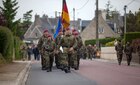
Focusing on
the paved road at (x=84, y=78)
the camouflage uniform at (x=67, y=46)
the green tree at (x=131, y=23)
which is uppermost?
the green tree at (x=131, y=23)

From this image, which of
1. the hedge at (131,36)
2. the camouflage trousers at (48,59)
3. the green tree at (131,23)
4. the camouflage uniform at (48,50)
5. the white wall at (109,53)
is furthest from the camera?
the green tree at (131,23)

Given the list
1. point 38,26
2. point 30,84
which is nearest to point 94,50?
point 30,84

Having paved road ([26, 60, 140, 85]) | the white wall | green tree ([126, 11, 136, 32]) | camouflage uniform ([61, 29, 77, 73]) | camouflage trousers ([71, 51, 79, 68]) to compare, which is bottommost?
the white wall

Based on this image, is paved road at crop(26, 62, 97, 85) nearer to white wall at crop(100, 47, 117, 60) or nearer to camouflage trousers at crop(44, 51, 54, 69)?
camouflage trousers at crop(44, 51, 54, 69)

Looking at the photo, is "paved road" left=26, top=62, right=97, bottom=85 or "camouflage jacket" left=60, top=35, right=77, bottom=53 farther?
"camouflage jacket" left=60, top=35, right=77, bottom=53

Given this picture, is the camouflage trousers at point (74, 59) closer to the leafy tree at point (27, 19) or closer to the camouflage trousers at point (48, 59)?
the camouflage trousers at point (48, 59)

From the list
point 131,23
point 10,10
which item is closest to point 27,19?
point 131,23

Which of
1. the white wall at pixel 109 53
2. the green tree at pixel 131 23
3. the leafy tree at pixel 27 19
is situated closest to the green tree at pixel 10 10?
the white wall at pixel 109 53

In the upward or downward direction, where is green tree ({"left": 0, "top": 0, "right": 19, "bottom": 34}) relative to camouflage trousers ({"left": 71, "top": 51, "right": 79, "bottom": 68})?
upward

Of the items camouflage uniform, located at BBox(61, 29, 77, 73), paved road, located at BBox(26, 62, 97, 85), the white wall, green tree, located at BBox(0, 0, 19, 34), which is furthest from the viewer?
green tree, located at BBox(0, 0, 19, 34)

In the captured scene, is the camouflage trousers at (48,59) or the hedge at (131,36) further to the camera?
the hedge at (131,36)

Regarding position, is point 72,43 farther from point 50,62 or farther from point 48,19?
point 48,19

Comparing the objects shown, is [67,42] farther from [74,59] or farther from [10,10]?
[10,10]

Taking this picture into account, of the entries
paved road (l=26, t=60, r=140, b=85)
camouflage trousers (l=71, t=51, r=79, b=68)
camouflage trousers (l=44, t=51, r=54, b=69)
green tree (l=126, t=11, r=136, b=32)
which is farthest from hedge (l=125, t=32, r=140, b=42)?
green tree (l=126, t=11, r=136, b=32)
